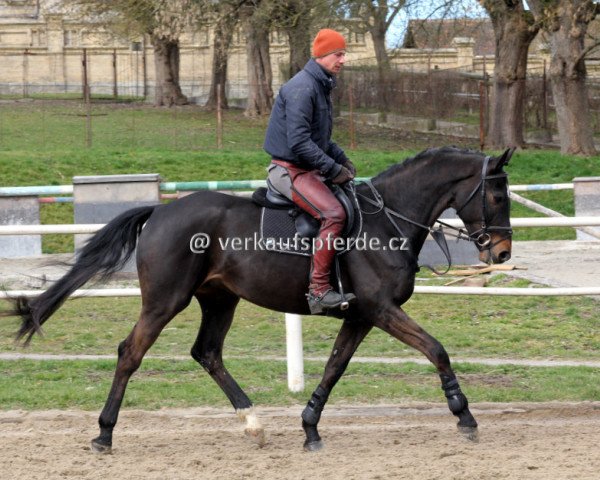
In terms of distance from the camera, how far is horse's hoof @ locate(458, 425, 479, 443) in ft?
21.5

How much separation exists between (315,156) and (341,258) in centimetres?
68

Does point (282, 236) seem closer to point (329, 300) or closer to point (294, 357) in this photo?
point (329, 300)

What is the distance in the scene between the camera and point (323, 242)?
21.6 ft

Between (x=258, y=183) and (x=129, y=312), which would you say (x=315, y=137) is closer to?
(x=129, y=312)

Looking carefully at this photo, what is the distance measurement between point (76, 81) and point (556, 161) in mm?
30562

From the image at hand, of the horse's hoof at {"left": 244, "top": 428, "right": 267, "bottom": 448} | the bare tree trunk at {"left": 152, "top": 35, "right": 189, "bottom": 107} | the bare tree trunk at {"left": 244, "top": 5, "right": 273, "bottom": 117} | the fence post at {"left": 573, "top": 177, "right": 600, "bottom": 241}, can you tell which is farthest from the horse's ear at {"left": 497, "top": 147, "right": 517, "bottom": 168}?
the bare tree trunk at {"left": 152, "top": 35, "right": 189, "bottom": 107}

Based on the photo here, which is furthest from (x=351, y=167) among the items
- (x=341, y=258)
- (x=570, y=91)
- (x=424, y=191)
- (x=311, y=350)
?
(x=570, y=91)

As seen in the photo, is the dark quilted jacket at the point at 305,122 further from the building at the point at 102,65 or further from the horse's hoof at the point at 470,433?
the building at the point at 102,65

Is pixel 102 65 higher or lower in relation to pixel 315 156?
higher

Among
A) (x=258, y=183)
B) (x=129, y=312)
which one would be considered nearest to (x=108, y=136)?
(x=258, y=183)

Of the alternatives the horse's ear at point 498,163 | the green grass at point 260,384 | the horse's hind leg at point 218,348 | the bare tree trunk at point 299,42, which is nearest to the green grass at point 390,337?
the green grass at point 260,384

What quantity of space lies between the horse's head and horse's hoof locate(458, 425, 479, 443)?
1060 mm

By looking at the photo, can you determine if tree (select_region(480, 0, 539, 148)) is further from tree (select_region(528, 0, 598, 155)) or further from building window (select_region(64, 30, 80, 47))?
building window (select_region(64, 30, 80, 47))

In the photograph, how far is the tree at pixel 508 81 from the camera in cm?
2548
